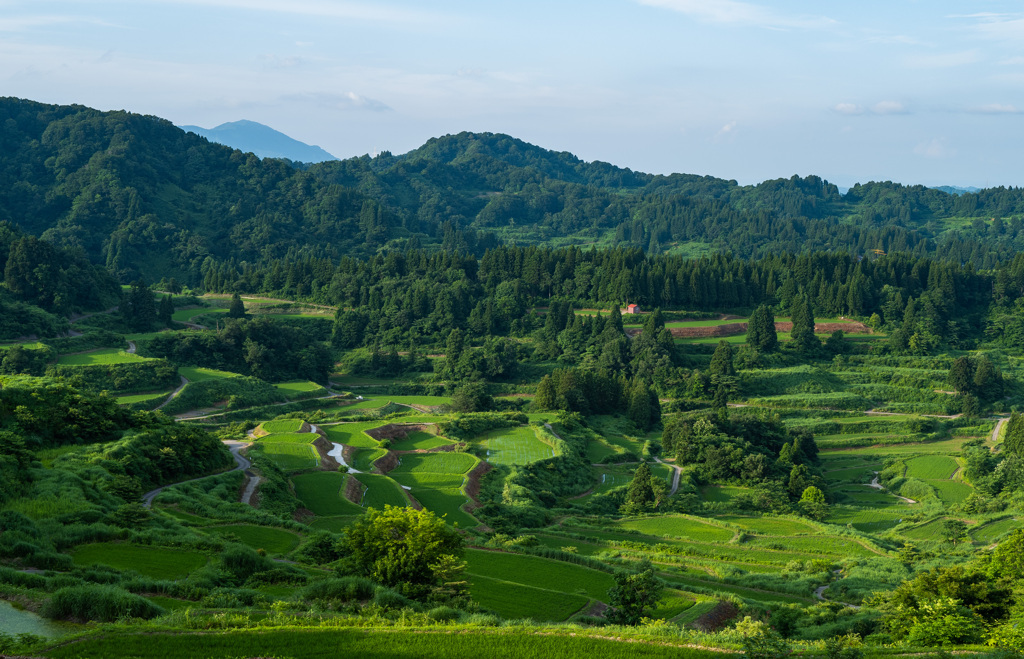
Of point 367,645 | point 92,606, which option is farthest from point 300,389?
point 367,645

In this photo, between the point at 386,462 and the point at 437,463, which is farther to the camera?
the point at 437,463

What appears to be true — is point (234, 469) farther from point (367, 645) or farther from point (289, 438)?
point (367, 645)

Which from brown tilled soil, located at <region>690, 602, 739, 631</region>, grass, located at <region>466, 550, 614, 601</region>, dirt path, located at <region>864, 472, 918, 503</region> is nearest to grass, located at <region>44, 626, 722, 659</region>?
brown tilled soil, located at <region>690, 602, 739, 631</region>

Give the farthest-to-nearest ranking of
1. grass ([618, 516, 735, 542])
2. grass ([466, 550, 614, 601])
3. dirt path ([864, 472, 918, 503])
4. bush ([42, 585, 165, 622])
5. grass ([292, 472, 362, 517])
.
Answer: dirt path ([864, 472, 918, 503]) < grass ([618, 516, 735, 542]) < grass ([292, 472, 362, 517]) < grass ([466, 550, 614, 601]) < bush ([42, 585, 165, 622])

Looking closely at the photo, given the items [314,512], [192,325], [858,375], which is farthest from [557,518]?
[192,325]

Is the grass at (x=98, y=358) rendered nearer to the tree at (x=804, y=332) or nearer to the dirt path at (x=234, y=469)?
the dirt path at (x=234, y=469)

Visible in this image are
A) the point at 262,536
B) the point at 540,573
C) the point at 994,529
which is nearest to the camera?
the point at 540,573

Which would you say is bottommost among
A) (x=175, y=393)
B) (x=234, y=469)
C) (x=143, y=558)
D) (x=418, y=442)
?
(x=418, y=442)

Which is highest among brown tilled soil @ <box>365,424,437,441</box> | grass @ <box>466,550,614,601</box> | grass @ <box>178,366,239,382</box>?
grass @ <box>178,366,239,382</box>

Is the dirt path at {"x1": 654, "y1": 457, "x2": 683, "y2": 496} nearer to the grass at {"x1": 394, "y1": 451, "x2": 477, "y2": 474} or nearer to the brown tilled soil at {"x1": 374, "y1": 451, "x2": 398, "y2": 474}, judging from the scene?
the grass at {"x1": 394, "y1": 451, "x2": 477, "y2": 474}
